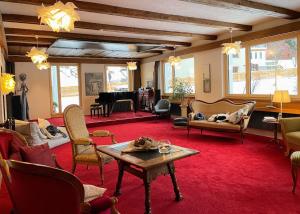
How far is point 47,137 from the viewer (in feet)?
18.5

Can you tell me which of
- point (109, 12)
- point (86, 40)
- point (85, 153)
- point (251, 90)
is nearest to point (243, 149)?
point (251, 90)

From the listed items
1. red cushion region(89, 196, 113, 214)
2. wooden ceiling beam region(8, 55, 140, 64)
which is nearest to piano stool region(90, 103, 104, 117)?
wooden ceiling beam region(8, 55, 140, 64)

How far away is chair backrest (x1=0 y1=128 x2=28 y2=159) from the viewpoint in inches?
102

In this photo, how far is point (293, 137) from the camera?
4078mm

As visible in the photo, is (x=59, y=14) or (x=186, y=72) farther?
(x=186, y=72)

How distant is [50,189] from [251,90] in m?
6.01

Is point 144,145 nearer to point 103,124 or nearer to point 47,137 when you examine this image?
point 47,137

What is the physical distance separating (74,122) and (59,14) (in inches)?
62.6

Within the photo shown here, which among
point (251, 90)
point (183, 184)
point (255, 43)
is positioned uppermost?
point (255, 43)

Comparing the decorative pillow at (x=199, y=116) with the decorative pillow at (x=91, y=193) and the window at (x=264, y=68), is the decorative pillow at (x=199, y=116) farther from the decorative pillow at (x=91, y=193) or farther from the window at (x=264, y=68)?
the decorative pillow at (x=91, y=193)

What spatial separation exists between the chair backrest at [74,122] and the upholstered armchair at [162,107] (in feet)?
17.3

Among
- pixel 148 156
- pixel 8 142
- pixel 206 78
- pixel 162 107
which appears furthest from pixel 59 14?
pixel 162 107

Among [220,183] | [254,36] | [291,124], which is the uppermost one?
[254,36]

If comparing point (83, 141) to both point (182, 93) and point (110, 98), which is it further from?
point (110, 98)
